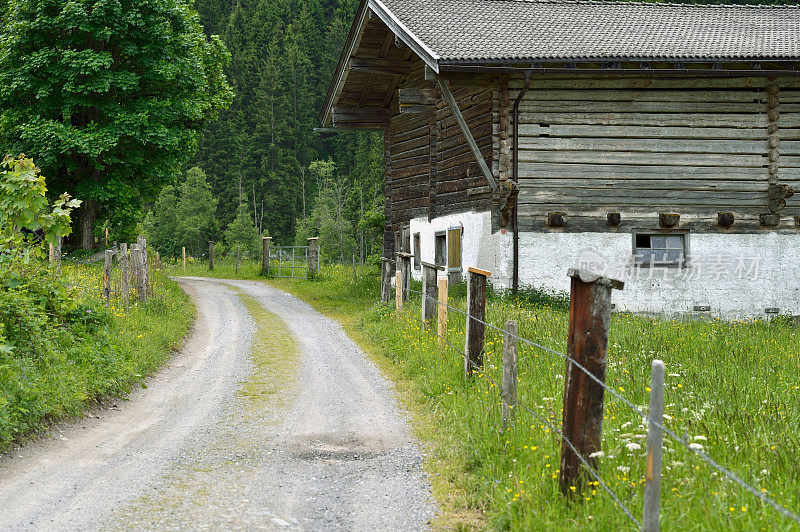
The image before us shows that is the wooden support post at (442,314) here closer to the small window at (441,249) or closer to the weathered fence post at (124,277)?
the weathered fence post at (124,277)

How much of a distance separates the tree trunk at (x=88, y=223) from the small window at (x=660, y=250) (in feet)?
62.0

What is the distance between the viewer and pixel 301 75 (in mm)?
74500

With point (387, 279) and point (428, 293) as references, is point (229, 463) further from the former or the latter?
point (387, 279)

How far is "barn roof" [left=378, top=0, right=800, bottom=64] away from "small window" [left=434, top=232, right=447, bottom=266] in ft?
17.9

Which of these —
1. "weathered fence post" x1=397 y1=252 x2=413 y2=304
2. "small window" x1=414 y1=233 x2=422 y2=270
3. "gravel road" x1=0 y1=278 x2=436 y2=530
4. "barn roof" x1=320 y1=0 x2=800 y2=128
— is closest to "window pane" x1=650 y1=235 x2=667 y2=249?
"barn roof" x1=320 y1=0 x2=800 y2=128

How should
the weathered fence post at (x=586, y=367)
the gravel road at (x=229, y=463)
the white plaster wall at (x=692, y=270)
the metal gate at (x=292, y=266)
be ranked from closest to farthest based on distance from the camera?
the weathered fence post at (x=586, y=367) < the gravel road at (x=229, y=463) < the white plaster wall at (x=692, y=270) < the metal gate at (x=292, y=266)

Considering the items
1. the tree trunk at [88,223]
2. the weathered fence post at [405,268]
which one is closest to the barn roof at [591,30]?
the weathered fence post at [405,268]

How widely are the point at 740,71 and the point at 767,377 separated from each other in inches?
412

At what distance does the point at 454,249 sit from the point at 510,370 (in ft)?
39.2

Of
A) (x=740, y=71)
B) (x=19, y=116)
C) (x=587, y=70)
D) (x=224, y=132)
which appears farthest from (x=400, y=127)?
(x=224, y=132)

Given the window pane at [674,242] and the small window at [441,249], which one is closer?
the window pane at [674,242]

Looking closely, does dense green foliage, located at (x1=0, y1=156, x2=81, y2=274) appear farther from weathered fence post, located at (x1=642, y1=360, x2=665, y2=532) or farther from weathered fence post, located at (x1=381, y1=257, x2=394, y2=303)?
weathered fence post, located at (x1=381, y1=257, x2=394, y2=303)

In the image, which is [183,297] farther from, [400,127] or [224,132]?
[224,132]

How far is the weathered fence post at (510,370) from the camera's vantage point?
645cm
